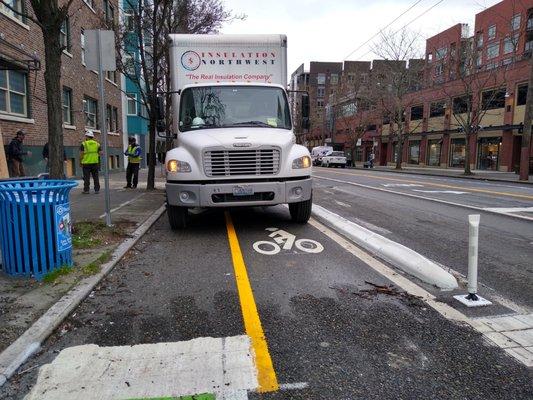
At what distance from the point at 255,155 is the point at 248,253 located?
1.80 meters

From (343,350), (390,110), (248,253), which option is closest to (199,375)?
(343,350)

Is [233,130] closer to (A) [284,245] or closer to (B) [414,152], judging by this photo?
(A) [284,245]

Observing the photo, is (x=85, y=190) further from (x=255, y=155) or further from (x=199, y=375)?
(x=199, y=375)

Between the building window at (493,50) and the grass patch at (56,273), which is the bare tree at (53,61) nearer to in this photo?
the grass patch at (56,273)

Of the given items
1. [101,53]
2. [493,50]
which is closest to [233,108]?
[101,53]

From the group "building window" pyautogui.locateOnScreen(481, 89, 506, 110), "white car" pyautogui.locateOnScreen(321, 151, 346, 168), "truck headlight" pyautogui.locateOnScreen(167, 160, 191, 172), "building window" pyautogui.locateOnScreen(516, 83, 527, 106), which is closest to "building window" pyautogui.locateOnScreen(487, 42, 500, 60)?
"building window" pyautogui.locateOnScreen(481, 89, 506, 110)

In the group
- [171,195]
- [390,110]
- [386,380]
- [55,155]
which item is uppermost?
[390,110]

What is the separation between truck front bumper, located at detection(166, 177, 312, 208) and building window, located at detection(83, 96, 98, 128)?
17089 mm

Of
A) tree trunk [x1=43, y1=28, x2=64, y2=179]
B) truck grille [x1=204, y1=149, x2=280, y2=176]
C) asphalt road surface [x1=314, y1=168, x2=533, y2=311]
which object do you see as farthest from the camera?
truck grille [x1=204, y1=149, x2=280, y2=176]

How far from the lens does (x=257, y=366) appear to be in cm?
326

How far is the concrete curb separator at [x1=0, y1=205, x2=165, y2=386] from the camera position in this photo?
10.6 feet

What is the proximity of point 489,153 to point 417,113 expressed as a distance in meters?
14.2

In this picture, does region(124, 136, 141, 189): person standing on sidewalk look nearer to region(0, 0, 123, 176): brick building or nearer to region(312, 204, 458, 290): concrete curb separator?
region(0, 0, 123, 176): brick building

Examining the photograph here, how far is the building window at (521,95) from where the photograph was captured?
33.2m
